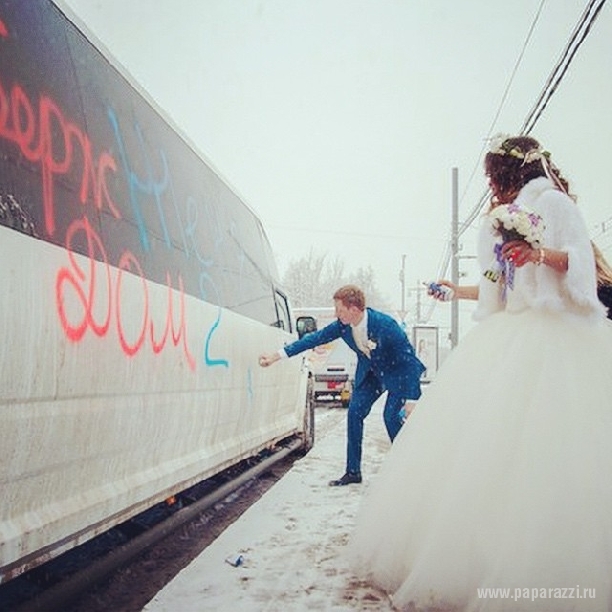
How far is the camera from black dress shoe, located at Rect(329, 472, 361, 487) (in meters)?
5.31

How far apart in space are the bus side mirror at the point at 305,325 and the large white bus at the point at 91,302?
11.8 feet

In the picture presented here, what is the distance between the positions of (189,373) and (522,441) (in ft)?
5.50

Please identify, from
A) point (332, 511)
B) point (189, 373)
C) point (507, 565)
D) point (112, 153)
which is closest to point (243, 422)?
point (332, 511)

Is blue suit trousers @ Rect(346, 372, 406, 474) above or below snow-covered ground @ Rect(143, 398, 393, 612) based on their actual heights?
above

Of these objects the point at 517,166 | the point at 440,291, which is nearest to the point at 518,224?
the point at 517,166

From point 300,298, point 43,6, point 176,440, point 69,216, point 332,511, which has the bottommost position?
point 332,511

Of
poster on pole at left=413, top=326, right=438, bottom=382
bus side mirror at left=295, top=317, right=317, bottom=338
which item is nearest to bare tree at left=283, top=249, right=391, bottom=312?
poster on pole at left=413, top=326, right=438, bottom=382

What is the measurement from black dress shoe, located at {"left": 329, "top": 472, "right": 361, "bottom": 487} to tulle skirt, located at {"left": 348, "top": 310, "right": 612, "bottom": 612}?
2.47 meters

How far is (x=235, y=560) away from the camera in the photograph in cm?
321

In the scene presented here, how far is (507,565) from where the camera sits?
223 centimetres

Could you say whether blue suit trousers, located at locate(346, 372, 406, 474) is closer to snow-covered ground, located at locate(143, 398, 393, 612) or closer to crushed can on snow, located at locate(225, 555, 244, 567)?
snow-covered ground, located at locate(143, 398, 393, 612)

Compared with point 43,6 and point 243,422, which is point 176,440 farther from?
point 43,6

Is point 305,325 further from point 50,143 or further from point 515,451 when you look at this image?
point 50,143

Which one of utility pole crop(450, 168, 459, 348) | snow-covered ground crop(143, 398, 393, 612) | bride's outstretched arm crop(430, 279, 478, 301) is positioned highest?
utility pole crop(450, 168, 459, 348)
